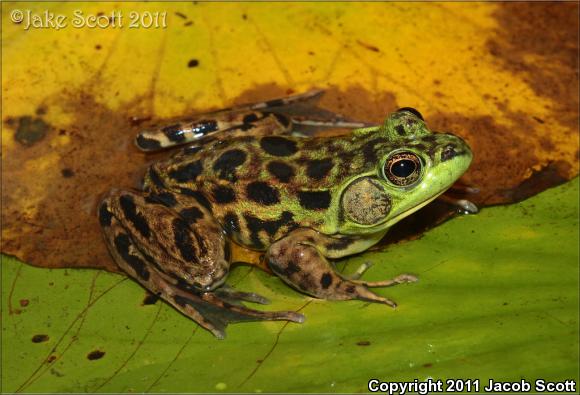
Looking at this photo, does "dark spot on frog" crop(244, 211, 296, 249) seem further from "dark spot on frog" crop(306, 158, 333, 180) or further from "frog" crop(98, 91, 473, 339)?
"dark spot on frog" crop(306, 158, 333, 180)

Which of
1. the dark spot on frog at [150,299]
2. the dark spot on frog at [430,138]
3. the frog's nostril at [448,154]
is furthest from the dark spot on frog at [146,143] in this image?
the frog's nostril at [448,154]

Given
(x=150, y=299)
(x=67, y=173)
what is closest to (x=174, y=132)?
(x=67, y=173)

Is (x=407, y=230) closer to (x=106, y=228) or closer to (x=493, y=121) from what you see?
(x=493, y=121)

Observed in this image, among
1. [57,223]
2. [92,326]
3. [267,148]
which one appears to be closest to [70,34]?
[57,223]

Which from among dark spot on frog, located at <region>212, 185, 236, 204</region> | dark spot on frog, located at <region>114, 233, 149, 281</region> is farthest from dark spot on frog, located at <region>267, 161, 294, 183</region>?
dark spot on frog, located at <region>114, 233, 149, 281</region>

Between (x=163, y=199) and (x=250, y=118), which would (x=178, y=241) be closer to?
(x=163, y=199)

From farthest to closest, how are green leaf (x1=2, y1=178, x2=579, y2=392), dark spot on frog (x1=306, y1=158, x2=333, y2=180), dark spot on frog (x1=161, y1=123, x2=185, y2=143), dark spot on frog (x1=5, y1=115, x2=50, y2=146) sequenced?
dark spot on frog (x1=5, y1=115, x2=50, y2=146), dark spot on frog (x1=161, y1=123, x2=185, y2=143), dark spot on frog (x1=306, y1=158, x2=333, y2=180), green leaf (x1=2, y1=178, x2=579, y2=392)
